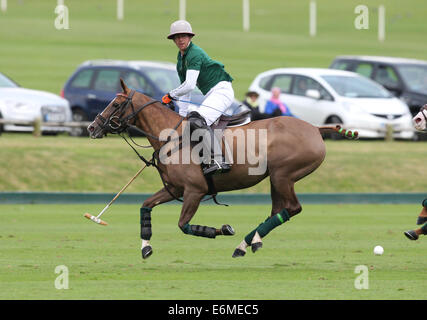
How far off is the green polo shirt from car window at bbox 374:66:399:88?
13432 mm

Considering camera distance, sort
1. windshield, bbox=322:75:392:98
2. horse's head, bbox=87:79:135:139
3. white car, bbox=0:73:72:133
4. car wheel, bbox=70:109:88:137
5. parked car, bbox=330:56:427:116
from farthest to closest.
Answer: parked car, bbox=330:56:427:116
windshield, bbox=322:75:392:98
car wheel, bbox=70:109:88:137
white car, bbox=0:73:72:133
horse's head, bbox=87:79:135:139

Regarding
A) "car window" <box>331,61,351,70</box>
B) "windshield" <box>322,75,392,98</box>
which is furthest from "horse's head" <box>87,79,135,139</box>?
"car window" <box>331,61,351,70</box>

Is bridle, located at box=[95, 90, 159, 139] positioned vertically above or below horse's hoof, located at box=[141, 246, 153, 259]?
above

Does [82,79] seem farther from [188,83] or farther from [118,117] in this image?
[188,83]

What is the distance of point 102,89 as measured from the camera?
71.0 ft

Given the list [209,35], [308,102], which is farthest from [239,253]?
[209,35]

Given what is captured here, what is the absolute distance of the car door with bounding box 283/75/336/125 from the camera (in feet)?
Result: 70.5

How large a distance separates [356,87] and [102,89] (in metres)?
5.35

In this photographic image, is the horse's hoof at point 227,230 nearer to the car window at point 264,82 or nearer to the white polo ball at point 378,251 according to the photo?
the white polo ball at point 378,251

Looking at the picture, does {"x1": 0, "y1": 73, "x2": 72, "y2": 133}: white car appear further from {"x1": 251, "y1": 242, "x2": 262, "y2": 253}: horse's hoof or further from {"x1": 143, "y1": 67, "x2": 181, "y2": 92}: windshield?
{"x1": 251, "y1": 242, "x2": 262, "y2": 253}: horse's hoof

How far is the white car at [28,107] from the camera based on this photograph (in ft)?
65.9

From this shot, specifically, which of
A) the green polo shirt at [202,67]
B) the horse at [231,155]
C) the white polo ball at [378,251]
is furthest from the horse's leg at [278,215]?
the green polo shirt at [202,67]

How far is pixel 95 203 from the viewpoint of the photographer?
16453mm

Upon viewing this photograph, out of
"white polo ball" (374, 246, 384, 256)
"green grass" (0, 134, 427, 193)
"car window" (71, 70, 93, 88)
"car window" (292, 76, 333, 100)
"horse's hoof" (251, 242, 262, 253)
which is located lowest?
"green grass" (0, 134, 427, 193)
